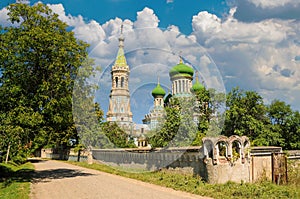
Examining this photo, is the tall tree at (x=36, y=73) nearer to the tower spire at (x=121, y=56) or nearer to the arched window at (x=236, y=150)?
the tower spire at (x=121, y=56)

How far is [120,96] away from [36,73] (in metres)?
3.90

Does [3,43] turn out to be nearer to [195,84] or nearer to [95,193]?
[95,193]

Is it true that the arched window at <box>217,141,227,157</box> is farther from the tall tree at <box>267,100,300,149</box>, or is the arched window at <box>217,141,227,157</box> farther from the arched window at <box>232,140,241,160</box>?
the tall tree at <box>267,100,300,149</box>

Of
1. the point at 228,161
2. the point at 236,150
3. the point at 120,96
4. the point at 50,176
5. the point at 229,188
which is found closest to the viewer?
the point at 229,188

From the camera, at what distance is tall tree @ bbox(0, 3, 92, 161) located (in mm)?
12828

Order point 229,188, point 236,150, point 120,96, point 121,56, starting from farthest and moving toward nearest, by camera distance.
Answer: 1. point 120,96
2. point 121,56
3. point 236,150
4. point 229,188

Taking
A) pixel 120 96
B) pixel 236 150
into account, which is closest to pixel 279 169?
pixel 236 150

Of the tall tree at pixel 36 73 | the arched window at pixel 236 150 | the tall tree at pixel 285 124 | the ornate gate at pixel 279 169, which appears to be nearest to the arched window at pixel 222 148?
the arched window at pixel 236 150

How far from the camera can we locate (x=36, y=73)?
1383 cm

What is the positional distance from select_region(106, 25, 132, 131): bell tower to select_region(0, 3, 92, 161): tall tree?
202 cm

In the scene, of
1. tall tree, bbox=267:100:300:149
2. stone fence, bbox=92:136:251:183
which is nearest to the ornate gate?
stone fence, bbox=92:136:251:183

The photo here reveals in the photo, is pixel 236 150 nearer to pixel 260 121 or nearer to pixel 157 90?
pixel 157 90

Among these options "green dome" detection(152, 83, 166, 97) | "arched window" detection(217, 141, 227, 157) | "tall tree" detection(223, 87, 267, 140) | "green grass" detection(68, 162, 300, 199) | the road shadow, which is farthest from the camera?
"tall tree" detection(223, 87, 267, 140)

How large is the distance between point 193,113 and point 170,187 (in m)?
11.9
